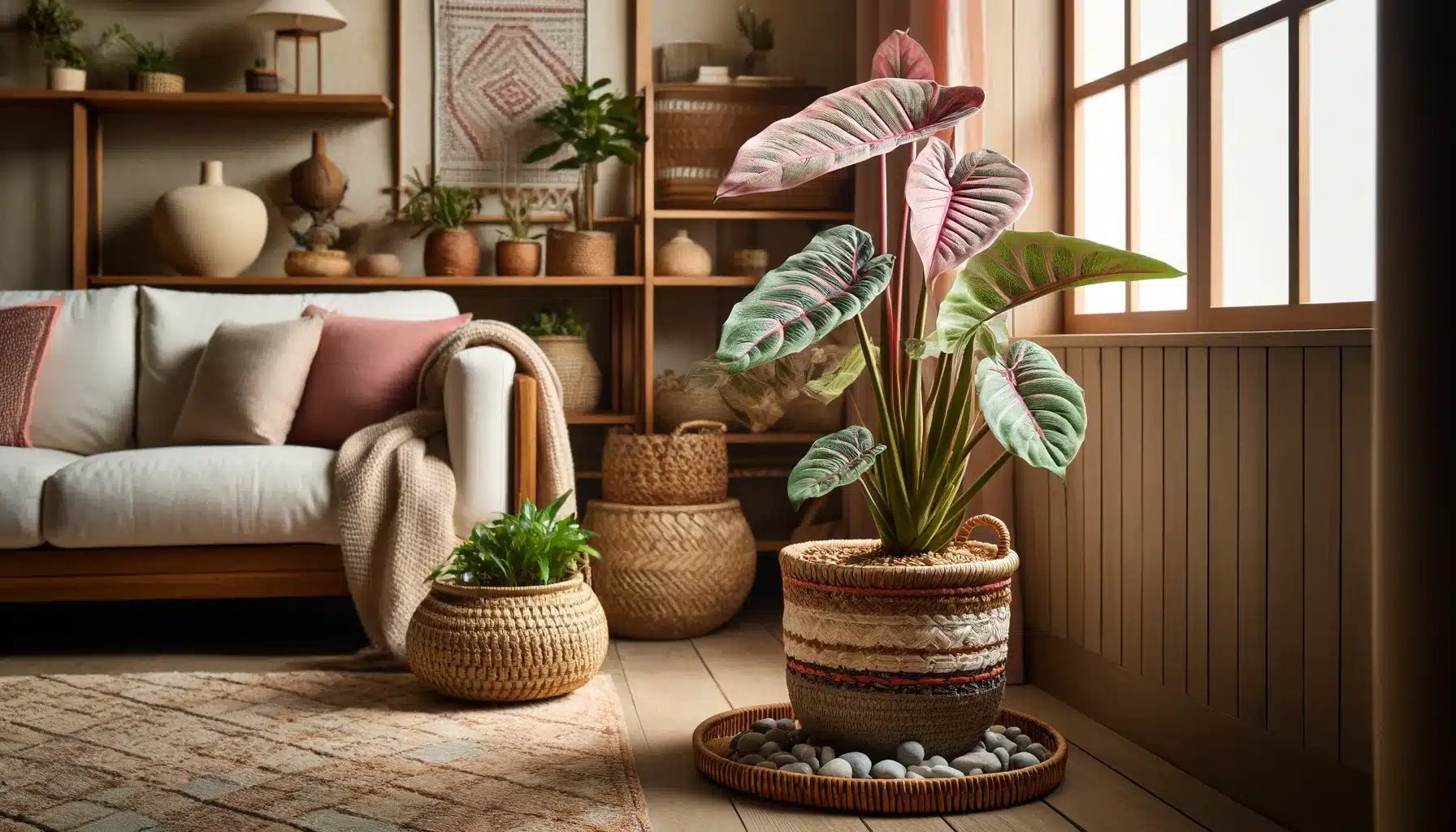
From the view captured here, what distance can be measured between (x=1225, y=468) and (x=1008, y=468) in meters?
0.80

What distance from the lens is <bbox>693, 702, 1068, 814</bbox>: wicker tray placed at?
72.9 inches

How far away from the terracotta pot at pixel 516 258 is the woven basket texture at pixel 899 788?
2.03 m

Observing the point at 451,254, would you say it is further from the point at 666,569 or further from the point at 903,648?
the point at 903,648

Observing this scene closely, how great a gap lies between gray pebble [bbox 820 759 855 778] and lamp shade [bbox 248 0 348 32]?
268cm

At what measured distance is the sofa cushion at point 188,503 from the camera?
2752mm

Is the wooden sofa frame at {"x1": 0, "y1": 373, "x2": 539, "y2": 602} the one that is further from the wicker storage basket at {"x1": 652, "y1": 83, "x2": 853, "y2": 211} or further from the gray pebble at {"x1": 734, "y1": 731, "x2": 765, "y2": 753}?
the wicker storage basket at {"x1": 652, "y1": 83, "x2": 853, "y2": 211}

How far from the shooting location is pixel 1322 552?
1.72m

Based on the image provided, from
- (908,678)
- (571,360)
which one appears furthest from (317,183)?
(908,678)

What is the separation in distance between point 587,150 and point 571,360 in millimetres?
596

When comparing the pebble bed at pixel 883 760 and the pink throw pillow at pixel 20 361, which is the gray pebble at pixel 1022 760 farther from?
the pink throw pillow at pixel 20 361

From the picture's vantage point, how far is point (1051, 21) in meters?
2.76

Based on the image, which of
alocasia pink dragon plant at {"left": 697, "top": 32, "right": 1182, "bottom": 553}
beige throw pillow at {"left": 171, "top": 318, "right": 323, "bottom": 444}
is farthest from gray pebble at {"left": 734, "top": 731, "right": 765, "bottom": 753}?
beige throw pillow at {"left": 171, "top": 318, "right": 323, "bottom": 444}

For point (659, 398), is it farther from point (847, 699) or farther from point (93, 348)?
point (847, 699)

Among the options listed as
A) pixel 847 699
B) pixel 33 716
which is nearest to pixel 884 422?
pixel 847 699
